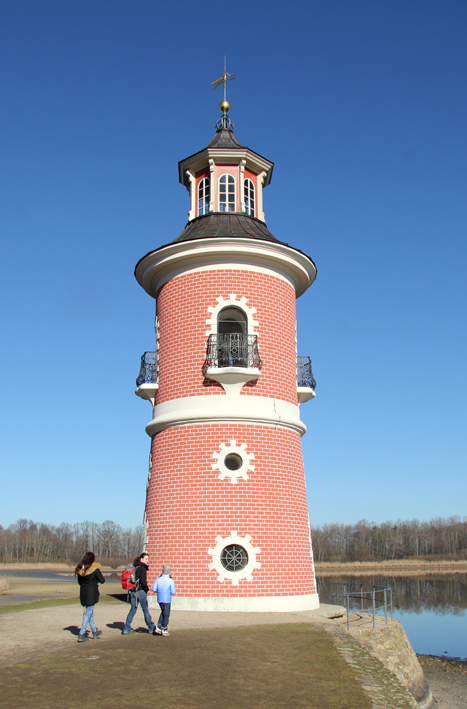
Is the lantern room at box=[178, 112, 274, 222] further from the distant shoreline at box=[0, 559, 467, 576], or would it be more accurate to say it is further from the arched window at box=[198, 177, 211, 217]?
the distant shoreline at box=[0, 559, 467, 576]

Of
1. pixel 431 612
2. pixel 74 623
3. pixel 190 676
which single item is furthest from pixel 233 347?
pixel 431 612

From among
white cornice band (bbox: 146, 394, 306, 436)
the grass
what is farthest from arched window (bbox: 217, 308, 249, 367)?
the grass

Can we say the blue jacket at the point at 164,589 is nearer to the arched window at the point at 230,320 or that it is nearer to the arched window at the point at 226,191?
the arched window at the point at 230,320

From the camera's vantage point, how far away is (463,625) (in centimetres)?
3481

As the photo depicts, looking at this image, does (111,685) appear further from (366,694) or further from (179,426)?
(179,426)

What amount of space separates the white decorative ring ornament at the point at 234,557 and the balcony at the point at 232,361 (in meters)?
3.62

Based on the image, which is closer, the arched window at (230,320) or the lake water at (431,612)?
the arched window at (230,320)

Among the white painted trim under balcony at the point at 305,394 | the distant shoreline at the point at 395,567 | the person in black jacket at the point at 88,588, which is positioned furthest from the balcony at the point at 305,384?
the distant shoreline at the point at 395,567

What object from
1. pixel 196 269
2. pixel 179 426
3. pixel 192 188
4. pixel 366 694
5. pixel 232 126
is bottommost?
pixel 366 694

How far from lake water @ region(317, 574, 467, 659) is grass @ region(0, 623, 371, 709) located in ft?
33.7

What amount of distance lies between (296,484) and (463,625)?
993 inches

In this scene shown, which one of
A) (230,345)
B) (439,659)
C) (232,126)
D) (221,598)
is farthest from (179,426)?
(439,659)

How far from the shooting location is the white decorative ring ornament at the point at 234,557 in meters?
14.1

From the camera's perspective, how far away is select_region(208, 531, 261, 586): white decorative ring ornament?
14.1m
